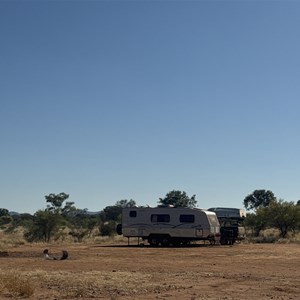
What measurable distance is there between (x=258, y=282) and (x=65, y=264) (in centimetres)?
899

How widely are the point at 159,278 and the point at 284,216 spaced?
36.3m

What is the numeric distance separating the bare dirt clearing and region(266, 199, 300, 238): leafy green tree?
26343mm

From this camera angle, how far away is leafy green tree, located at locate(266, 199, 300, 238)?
5159 cm

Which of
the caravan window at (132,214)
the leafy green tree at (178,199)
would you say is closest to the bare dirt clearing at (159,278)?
the caravan window at (132,214)

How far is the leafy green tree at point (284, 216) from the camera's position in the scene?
5159cm

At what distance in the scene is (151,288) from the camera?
15.2 metres

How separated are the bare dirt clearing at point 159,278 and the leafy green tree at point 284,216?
86.4 ft

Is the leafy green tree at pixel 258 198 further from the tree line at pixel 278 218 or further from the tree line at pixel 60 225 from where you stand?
the tree line at pixel 278 218

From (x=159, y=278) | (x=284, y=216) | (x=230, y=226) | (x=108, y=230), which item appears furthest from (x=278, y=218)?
(x=159, y=278)

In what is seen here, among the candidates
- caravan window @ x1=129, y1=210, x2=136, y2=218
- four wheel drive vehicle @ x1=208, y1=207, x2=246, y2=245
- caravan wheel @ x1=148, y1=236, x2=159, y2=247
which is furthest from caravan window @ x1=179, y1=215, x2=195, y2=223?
four wheel drive vehicle @ x1=208, y1=207, x2=246, y2=245

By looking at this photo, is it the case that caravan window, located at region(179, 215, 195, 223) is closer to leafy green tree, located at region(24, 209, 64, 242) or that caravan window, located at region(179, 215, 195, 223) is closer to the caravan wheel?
the caravan wheel

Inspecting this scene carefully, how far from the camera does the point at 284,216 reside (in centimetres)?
5169

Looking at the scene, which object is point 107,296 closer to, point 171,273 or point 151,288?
point 151,288

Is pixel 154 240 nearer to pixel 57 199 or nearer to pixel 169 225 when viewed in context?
pixel 169 225
